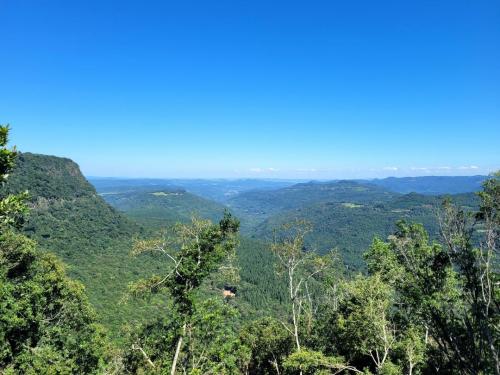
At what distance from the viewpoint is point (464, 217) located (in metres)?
9.93

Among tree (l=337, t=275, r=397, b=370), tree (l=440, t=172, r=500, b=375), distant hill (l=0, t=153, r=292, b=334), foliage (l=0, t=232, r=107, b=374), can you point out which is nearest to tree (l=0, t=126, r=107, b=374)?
foliage (l=0, t=232, r=107, b=374)

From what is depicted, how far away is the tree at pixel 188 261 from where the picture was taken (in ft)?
58.1

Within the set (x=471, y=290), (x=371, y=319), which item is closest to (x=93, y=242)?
(x=371, y=319)

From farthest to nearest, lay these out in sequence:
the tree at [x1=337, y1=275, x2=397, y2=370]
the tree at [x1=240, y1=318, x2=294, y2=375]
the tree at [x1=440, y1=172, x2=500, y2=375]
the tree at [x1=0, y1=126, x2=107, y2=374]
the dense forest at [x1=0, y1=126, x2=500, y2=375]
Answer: the tree at [x1=240, y1=318, x2=294, y2=375]
the tree at [x1=0, y1=126, x2=107, y2=374]
the tree at [x1=337, y1=275, x2=397, y2=370]
the dense forest at [x1=0, y1=126, x2=500, y2=375]
the tree at [x1=440, y1=172, x2=500, y2=375]

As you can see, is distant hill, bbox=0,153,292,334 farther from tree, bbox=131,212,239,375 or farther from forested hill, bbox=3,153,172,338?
tree, bbox=131,212,239,375

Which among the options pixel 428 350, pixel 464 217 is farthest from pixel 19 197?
pixel 428 350

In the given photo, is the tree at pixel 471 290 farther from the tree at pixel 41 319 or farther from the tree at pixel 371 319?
the tree at pixel 41 319

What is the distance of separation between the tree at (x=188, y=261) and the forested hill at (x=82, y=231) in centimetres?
5195

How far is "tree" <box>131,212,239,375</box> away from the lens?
17.7 m

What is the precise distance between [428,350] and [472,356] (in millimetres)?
10396

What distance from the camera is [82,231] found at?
406ft

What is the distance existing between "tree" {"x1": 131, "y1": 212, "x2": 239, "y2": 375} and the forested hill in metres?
51.9

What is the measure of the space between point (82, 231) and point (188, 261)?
122 metres

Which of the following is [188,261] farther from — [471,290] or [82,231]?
[82,231]
